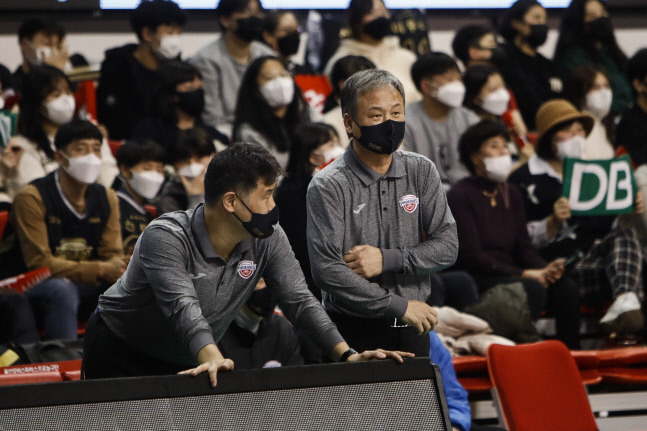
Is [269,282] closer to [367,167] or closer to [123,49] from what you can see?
[367,167]

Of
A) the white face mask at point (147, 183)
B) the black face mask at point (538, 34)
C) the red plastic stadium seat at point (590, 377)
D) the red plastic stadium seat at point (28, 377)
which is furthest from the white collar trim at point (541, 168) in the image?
the red plastic stadium seat at point (28, 377)

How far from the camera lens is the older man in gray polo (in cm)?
290

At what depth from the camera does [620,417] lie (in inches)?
177

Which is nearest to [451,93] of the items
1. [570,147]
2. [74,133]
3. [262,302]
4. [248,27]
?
[570,147]

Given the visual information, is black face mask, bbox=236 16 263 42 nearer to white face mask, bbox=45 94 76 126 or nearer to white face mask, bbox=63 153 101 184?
white face mask, bbox=45 94 76 126

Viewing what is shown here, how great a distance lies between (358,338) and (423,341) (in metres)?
0.20

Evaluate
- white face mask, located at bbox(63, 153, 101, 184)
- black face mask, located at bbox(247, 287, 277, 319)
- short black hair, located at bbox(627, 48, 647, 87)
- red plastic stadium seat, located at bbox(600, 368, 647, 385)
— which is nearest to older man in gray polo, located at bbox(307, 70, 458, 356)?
black face mask, located at bbox(247, 287, 277, 319)

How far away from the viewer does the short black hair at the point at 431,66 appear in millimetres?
5793

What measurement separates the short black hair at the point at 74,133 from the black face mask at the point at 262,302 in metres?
1.41

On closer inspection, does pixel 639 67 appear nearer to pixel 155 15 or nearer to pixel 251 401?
pixel 155 15

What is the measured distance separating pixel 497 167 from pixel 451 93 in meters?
0.72

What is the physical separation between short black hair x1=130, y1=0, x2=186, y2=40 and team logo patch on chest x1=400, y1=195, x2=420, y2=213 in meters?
3.49

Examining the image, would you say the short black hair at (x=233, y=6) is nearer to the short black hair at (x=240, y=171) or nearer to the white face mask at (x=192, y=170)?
the white face mask at (x=192, y=170)

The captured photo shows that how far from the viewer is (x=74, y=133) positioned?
4836mm
